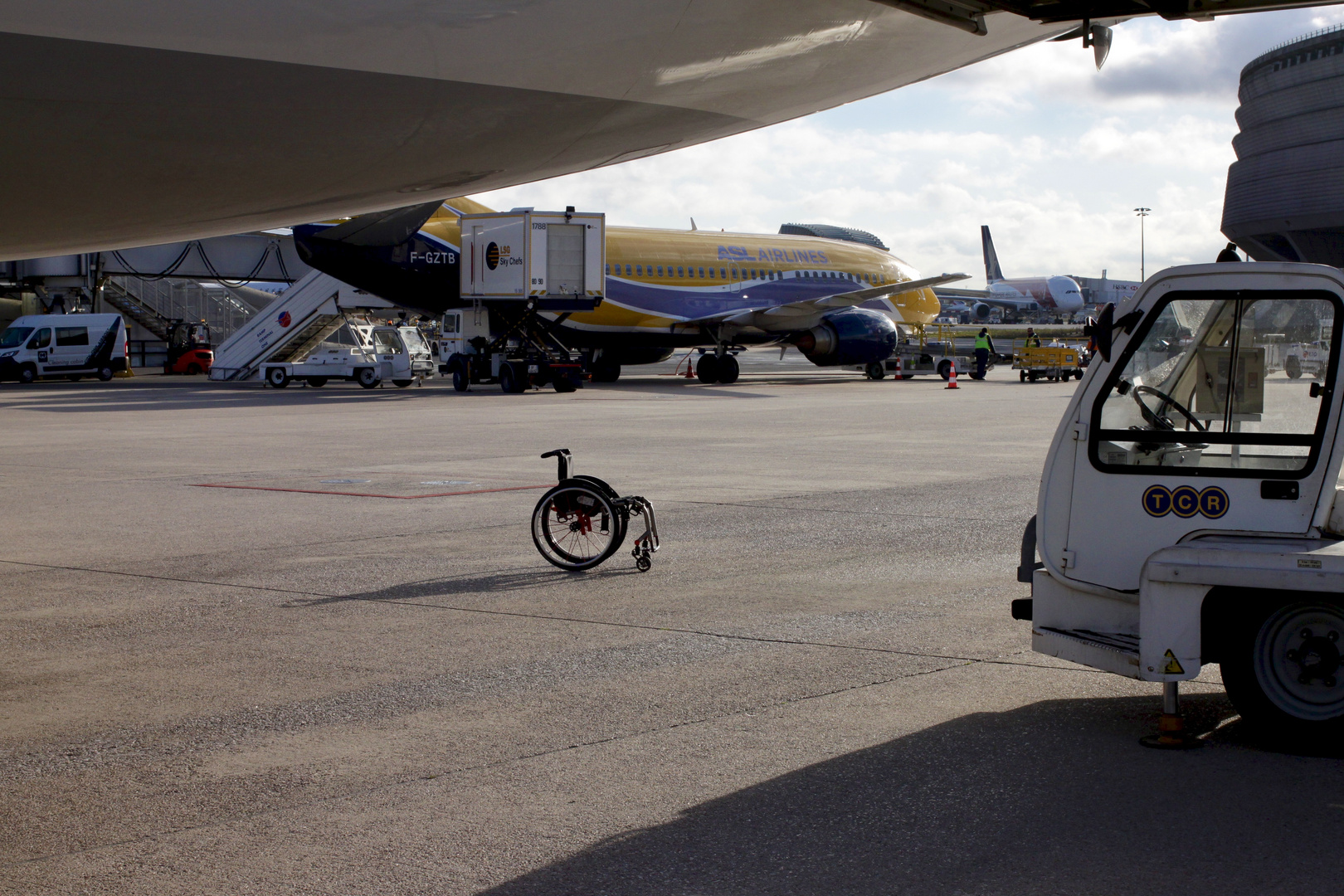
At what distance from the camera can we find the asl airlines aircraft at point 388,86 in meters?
4.23


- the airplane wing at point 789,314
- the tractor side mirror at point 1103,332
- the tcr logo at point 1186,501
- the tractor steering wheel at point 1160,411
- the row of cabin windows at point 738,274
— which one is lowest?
the tcr logo at point 1186,501

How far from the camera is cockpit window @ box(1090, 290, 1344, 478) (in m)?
5.77

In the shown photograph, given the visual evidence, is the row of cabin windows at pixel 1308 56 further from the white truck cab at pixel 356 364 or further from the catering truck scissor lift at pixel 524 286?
the white truck cab at pixel 356 364

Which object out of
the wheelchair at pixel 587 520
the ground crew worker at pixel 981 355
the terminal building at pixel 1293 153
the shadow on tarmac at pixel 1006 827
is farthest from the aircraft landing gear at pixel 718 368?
the terminal building at pixel 1293 153

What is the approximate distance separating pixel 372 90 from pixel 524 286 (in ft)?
98.9

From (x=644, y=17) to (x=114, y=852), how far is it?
337cm

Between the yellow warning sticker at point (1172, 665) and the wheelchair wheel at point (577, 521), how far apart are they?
196 inches

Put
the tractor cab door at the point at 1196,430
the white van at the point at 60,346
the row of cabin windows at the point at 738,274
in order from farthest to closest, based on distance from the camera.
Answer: the white van at the point at 60,346, the row of cabin windows at the point at 738,274, the tractor cab door at the point at 1196,430

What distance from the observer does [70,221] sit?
5.48 meters

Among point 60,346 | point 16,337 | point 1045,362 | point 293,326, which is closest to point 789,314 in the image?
point 1045,362

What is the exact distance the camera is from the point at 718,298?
41750 mm

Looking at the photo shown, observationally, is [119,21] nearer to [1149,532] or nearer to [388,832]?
[388,832]

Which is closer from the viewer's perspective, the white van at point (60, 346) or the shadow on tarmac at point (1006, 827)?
the shadow on tarmac at point (1006, 827)

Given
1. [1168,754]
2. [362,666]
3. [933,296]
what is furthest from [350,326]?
[1168,754]
